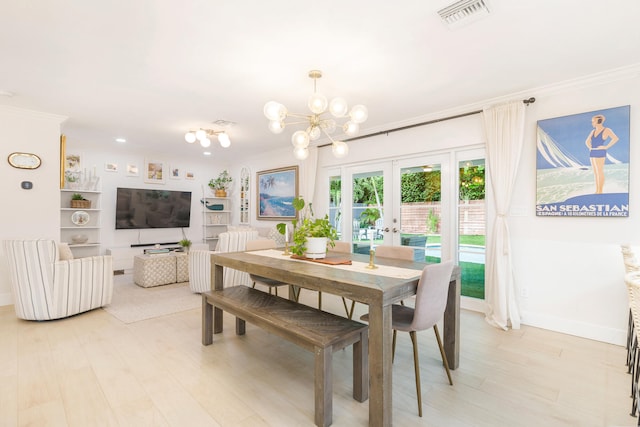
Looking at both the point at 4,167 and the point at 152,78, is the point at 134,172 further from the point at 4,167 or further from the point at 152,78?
the point at 152,78

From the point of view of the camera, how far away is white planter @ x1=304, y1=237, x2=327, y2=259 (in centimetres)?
265

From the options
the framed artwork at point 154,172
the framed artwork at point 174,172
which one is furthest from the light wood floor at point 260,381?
the framed artwork at point 174,172

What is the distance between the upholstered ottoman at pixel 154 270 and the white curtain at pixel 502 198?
465 centimetres

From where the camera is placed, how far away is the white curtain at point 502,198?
3223 millimetres

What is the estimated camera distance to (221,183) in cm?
767

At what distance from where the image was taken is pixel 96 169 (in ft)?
19.7

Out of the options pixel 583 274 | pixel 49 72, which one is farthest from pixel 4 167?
pixel 583 274

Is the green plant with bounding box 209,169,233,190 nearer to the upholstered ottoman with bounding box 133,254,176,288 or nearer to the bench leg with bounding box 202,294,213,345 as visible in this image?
the upholstered ottoman with bounding box 133,254,176,288

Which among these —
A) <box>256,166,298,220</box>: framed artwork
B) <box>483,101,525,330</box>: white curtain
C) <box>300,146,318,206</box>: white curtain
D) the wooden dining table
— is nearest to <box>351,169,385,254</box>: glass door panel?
<box>300,146,318,206</box>: white curtain

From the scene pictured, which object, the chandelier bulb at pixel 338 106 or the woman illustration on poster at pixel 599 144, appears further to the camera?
the woman illustration on poster at pixel 599 144

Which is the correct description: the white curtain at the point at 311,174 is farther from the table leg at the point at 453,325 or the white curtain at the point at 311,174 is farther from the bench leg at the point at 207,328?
the table leg at the point at 453,325

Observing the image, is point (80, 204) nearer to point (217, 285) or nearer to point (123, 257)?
point (123, 257)

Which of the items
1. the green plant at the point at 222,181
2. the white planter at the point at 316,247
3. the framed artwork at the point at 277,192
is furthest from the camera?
the green plant at the point at 222,181

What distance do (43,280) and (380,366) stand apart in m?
3.65
